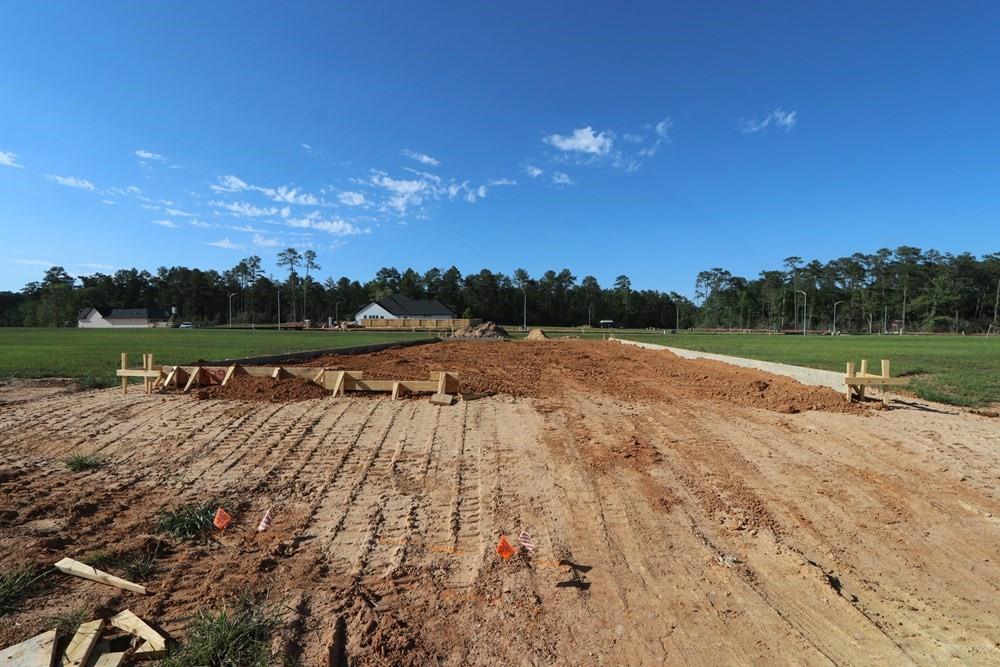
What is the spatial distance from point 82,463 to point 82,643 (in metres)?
3.95

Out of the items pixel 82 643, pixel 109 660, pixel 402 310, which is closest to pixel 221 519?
pixel 82 643

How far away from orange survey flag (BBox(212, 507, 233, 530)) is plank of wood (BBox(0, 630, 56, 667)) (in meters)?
1.51

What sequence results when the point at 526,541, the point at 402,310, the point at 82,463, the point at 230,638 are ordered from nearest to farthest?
1. the point at 230,638
2. the point at 526,541
3. the point at 82,463
4. the point at 402,310

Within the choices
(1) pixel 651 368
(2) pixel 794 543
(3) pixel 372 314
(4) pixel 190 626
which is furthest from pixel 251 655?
(3) pixel 372 314

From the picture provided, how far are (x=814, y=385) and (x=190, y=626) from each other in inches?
481

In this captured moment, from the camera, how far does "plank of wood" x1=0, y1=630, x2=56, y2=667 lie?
2480 millimetres

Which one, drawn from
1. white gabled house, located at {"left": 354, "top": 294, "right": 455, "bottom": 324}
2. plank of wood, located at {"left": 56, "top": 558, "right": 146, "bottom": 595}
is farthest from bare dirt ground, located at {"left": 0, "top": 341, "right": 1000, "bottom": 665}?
white gabled house, located at {"left": 354, "top": 294, "right": 455, "bottom": 324}

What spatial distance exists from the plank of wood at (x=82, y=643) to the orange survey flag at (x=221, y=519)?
1.33 m

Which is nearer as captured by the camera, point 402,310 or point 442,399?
point 442,399

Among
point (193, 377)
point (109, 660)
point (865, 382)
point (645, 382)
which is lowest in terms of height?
point (109, 660)

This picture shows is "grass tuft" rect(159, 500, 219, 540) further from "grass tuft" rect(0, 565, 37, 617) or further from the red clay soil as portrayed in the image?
the red clay soil

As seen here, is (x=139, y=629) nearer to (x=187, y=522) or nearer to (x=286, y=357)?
(x=187, y=522)

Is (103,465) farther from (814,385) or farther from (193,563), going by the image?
(814,385)

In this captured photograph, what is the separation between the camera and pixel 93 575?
131 inches
